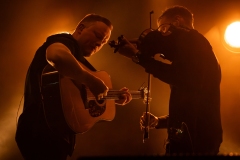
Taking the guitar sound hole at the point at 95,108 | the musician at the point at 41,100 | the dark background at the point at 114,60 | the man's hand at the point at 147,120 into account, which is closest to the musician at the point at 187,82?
the man's hand at the point at 147,120

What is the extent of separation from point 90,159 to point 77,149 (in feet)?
8.36

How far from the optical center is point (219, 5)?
9.95 feet

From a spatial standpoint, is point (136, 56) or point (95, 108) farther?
point (95, 108)

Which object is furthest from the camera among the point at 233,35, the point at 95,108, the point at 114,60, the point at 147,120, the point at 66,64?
the point at 114,60

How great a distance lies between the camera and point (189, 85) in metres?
1.75

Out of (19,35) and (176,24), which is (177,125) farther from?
(19,35)

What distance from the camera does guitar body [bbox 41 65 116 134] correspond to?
1763 mm

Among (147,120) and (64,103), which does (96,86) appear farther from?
(147,120)

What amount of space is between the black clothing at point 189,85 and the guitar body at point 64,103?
1.62ft

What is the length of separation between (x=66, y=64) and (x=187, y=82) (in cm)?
70

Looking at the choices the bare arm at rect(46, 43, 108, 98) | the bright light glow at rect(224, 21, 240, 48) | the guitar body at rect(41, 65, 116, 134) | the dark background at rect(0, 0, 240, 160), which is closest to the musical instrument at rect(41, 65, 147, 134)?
the guitar body at rect(41, 65, 116, 134)

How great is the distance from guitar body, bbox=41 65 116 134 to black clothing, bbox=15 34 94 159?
0.11 feet

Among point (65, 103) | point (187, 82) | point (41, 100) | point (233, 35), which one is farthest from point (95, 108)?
point (233, 35)

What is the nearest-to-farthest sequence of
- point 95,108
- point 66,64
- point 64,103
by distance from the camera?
point 66,64 < point 64,103 < point 95,108
